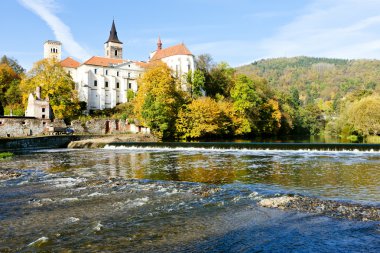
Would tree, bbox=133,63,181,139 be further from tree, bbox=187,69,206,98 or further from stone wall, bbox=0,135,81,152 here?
stone wall, bbox=0,135,81,152

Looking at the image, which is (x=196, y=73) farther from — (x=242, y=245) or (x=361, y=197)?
(x=242, y=245)

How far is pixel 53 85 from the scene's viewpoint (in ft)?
204

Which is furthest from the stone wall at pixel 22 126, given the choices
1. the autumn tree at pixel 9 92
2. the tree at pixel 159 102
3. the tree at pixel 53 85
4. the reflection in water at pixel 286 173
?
the reflection in water at pixel 286 173

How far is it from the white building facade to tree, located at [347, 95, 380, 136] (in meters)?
40.0

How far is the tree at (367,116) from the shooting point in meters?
53.9

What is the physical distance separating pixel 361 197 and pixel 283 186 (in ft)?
11.6

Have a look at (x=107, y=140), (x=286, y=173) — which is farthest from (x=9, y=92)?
(x=286, y=173)

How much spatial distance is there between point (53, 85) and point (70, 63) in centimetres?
2756

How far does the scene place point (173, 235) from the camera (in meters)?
9.44

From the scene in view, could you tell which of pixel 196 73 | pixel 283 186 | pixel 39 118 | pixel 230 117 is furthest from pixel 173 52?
pixel 283 186

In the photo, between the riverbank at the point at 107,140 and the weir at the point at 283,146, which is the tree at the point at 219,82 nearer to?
the riverbank at the point at 107,140

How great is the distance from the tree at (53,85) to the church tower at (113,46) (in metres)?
44.6

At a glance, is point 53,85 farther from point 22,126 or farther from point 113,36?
point 113,36

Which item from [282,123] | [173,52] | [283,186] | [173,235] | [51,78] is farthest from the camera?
[173,52]
